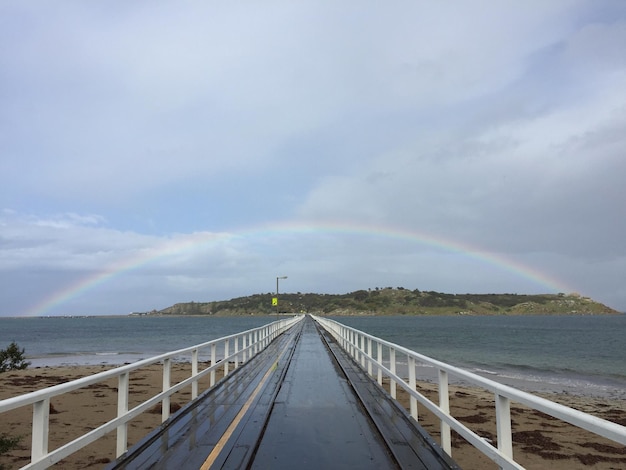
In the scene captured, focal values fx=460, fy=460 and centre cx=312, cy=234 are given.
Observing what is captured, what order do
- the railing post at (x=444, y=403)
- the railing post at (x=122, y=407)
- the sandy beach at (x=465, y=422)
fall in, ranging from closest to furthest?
the railing post at (x=122, y=407), the railing post at (x=444, y=403), the sandy beach at (x=465, y=422)

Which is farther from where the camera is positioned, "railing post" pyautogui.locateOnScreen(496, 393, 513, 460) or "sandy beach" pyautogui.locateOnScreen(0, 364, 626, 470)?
"sandy beach" pyautogui.locateOnScreen(0, 364, 626, 470)

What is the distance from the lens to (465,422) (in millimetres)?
15836

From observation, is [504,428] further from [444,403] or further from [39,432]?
[39,432]

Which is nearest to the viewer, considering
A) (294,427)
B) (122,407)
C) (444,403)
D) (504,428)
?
(504,428)

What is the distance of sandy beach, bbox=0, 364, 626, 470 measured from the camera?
435 inches

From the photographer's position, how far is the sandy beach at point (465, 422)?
11.1 meters

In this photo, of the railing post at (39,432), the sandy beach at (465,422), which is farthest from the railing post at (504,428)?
the sandy beach at (465,422)

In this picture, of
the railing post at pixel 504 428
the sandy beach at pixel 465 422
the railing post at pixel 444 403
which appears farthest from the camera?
the sandy beach at pixel 465 422

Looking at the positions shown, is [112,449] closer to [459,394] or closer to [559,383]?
[459,394]

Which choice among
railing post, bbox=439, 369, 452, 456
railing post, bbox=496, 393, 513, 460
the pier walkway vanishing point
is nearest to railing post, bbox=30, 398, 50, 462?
the pier walkway vanishing point

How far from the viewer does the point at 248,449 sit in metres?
6.43

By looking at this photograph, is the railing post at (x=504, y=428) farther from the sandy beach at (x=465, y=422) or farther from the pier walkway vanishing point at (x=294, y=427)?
the sandy beach at (x=465, y=422)

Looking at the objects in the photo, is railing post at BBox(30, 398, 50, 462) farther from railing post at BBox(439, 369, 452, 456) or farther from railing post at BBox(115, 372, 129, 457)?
railing post at BBox(439, 369, 452, 456)

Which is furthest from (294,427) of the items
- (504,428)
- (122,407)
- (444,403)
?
(504,428)
